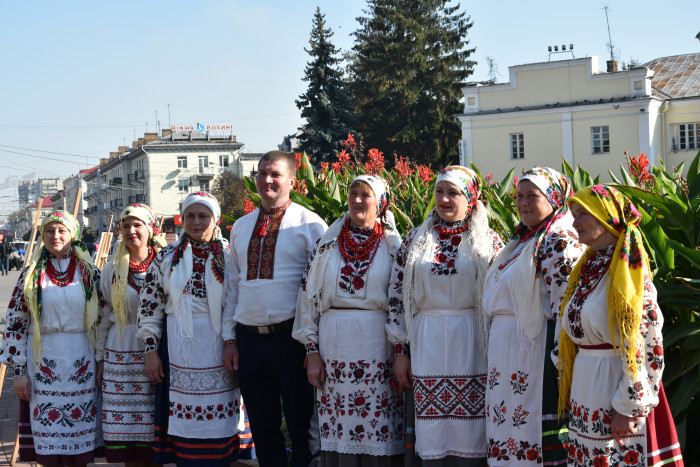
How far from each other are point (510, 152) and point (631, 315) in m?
34.3

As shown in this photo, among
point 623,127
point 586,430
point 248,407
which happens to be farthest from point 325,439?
point 623,127

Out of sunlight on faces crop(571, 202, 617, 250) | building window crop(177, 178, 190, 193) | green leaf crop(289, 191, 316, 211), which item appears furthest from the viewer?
building window crop(177, 178, 190, 193)

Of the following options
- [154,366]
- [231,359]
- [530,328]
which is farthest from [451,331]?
[154,366]

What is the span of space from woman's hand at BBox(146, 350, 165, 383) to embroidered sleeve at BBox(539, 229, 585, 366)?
7.65ft

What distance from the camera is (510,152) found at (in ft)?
120

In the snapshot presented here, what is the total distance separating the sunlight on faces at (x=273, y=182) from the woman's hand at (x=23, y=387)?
1.87m

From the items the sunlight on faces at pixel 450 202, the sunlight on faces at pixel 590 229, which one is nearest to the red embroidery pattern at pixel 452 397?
the sunlight on faces at pixel 450 202

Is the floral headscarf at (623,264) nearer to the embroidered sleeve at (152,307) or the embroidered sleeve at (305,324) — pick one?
the embroidered sleeve at (305,324)

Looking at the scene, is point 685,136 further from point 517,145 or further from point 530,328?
point 530,328

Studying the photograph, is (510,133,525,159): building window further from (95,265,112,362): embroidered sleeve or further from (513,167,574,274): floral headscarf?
(513,167,574,274): floral headscarf

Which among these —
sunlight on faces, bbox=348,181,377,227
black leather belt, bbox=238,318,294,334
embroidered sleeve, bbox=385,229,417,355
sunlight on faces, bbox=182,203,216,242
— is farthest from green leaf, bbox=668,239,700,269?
sunlight on faces, bbox=182,203,216,242

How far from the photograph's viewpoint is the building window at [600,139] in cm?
3447

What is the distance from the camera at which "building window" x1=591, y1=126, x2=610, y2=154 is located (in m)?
34.5

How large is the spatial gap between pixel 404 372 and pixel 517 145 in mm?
33637
